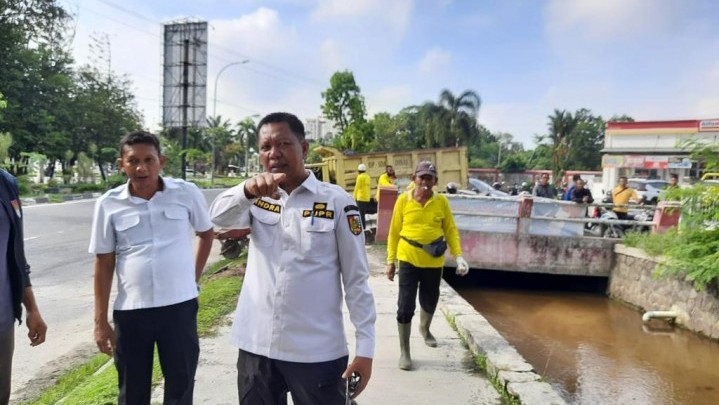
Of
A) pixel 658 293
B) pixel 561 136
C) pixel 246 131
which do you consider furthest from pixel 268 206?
pixel 246 131

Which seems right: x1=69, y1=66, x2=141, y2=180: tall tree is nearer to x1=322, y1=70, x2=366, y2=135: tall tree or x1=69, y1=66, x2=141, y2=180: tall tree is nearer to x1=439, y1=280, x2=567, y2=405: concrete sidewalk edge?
x1=322, y1=70, x2=366, y2=135: tall tree

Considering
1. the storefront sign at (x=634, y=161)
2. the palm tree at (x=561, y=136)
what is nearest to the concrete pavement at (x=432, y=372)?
the storefront sign at (x=634, y=161)

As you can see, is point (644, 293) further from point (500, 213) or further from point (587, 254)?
point (500, 213)

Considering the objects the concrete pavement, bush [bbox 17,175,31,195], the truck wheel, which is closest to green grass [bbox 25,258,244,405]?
the concrete pavement

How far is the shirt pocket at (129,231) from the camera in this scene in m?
2.51

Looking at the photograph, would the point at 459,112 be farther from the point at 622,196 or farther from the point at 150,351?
the point at 150,351

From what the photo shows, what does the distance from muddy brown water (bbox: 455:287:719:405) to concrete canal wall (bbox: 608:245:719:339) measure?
198 mm

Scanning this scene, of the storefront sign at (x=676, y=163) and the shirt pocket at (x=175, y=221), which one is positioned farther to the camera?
the storefront sign at (x=676, y=163)

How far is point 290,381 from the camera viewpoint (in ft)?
6.08

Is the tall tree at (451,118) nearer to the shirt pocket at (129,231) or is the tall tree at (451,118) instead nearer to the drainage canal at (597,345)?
the drainage canal at (597,345)

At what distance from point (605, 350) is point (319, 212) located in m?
6.21

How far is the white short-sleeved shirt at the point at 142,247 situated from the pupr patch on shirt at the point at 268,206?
2.99 ft

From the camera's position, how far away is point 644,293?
27.7ft

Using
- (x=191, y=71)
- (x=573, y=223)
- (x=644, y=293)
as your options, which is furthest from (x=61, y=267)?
(x=191, y=71)
